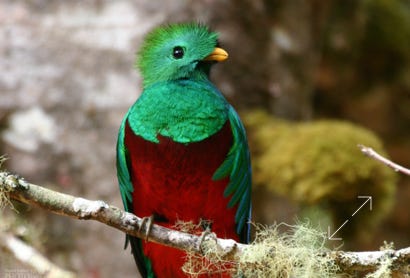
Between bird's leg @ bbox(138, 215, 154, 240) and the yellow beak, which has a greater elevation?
the yellow beak

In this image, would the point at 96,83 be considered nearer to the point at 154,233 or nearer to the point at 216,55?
the point at 216,55

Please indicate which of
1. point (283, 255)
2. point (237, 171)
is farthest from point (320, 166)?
point (283, 255)

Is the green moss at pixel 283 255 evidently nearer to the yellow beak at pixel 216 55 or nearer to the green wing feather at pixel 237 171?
the green wing feather at pixel 237 171

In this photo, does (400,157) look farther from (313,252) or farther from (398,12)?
(313,252)

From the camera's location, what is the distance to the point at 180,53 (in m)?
3.20

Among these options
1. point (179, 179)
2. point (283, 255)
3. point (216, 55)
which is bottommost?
point (283, 255)

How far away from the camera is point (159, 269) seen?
10.9 feet

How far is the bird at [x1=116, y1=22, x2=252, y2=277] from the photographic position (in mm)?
2936

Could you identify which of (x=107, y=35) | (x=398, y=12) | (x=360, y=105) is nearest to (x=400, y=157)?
(x=360, y=105)

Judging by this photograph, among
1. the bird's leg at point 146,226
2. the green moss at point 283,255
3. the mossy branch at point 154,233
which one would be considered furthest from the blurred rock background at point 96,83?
the green moss at point 283,255

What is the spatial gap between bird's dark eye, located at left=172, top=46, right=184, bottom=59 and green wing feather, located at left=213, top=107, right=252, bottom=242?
32 cm

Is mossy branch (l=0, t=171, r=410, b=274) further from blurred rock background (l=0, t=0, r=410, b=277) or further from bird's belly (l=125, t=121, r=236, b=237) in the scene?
blurred rock background (l=0, t=0, r=410, b=277)

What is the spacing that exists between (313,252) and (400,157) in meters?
4.63

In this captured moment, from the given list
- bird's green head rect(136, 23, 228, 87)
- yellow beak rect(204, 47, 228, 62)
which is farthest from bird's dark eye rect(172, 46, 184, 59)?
yellow beak rect(204, 47, 228, 62)
